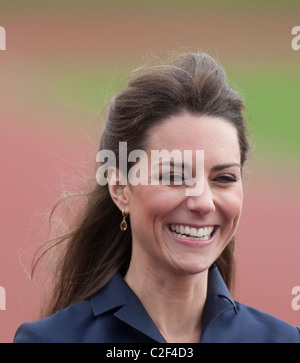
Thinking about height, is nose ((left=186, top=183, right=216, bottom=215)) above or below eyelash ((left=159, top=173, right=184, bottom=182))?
below

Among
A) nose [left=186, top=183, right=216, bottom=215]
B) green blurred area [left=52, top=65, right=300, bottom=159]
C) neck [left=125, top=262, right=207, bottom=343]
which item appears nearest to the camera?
nose [left=186, top=183, right=216, bottom=215]

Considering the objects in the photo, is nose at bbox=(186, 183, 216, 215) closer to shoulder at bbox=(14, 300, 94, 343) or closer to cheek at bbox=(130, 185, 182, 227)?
cheek at bbox=(130, 185, 182, 227)

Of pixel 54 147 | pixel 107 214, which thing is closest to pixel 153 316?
pixel 107 214

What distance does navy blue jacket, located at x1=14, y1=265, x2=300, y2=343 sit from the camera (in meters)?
2.11

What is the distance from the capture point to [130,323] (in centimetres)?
210

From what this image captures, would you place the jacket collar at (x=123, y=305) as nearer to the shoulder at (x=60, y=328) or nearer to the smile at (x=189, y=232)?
the shoulder at (x=60, y=328)

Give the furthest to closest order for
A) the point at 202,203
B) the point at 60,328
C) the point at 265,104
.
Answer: the point at 265,104
the point at 60,328
the point at 202,203

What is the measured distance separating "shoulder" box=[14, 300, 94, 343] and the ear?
335mm

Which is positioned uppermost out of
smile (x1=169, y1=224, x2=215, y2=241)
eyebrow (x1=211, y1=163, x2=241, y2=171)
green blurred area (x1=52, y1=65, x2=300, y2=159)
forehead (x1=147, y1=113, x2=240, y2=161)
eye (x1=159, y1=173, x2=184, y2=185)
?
green blurred area (x1=52, y1=65, x2=300, y2=159)

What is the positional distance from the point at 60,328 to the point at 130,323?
0.21 meters

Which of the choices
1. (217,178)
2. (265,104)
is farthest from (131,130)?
(265,104)

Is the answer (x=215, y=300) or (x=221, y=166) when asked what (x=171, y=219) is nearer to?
(x=221, y=166)

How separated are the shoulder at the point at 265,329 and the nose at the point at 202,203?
1.40 feet

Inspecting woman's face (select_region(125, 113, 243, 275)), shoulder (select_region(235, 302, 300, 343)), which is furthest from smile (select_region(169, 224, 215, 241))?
shoulder (select_region(235, 302, 300, 343))
